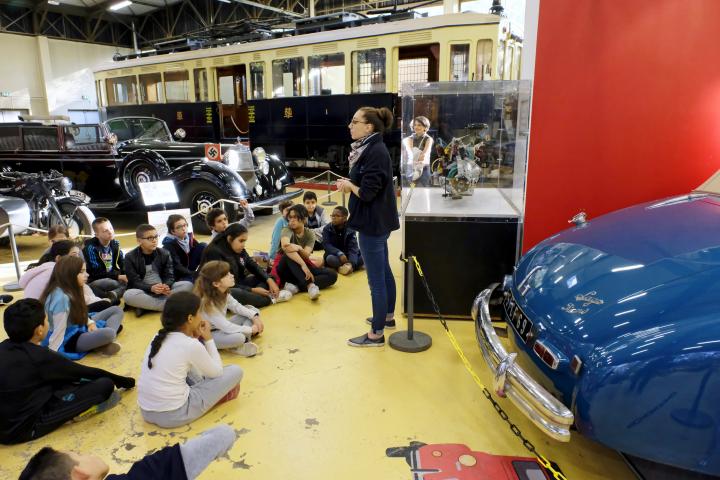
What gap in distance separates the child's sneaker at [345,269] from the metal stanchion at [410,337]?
1661 mm

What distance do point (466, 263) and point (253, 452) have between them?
2249mm

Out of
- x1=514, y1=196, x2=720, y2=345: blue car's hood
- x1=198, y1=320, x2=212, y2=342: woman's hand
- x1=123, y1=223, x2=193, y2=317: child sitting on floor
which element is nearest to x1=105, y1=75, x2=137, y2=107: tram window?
x1=123, y1=223, x2=193, y2=317: child sitting on floor

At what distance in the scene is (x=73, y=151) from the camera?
7.86 metres

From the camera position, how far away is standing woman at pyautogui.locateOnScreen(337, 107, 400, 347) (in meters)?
3.34

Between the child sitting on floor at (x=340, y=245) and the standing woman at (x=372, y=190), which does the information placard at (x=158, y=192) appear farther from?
the standing woman at (x=372, y=190)

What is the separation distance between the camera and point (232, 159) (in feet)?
25.9

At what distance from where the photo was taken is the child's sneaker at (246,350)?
3.67 meters

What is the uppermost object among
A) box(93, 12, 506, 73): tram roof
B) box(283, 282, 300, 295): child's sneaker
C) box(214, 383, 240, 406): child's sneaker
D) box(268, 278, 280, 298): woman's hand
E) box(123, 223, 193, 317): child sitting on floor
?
box(93, 12, 506, 73): tram roof

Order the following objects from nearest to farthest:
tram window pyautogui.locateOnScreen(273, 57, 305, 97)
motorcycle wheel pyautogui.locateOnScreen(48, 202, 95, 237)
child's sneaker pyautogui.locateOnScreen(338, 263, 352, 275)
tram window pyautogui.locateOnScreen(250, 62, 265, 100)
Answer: child's sneaker pyautogui.locateOnScreen(338, 263, 352, 275)
motorcycle wheel pyautogui.locateOnScreen(48, 202, 95, 237)
tram window pyautogui.locateOnScreen(273, 57, 305, 97)
tram window pyautogui.locateOnScreen(250, 62, 265, 100)

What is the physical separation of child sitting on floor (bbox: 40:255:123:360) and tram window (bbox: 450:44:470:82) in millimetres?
7849

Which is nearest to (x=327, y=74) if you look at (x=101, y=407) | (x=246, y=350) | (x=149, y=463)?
(x=246, y=350)

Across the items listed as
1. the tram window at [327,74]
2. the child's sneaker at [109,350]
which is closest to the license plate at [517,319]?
the child's sneaker at [109,350]

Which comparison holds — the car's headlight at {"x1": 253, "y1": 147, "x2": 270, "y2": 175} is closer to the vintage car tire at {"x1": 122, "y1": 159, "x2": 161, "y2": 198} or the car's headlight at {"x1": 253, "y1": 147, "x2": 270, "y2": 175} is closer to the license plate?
the vintage car tire at {"x1": 122, "y1": 159, "x2": 161, "y2": 198}

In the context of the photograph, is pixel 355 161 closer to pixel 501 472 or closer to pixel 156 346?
pixel 156 346
